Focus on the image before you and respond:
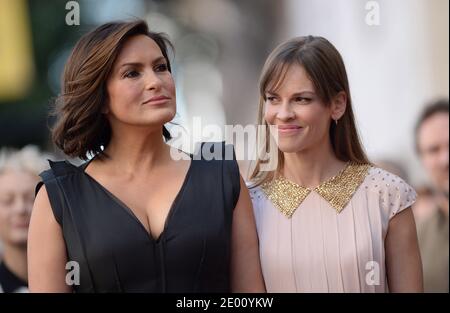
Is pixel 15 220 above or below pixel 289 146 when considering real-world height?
below

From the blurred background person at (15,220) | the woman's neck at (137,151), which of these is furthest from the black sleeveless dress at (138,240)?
the blurred background person at (15,220)

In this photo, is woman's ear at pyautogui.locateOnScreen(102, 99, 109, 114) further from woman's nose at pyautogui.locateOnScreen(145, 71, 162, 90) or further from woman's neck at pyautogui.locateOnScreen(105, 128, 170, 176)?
woman's nose at pyautogui.locateOnScreen(145, 71, 162, 90)

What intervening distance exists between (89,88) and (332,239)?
3.39 feet

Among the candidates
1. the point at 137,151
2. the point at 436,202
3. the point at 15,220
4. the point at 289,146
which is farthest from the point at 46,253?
the point at 436,202

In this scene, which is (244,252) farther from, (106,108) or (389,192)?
(106,108)

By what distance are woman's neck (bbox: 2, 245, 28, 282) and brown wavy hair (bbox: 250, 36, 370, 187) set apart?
4.90 ft

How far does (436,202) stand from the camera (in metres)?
5.15

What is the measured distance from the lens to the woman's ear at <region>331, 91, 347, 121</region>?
9.97 ft

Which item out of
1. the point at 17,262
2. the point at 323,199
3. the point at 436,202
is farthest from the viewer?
the point at 436,202

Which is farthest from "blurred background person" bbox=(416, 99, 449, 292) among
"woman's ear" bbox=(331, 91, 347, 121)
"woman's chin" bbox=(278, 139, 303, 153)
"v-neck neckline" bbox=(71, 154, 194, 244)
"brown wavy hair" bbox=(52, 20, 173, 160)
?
"brown wavy hair" bbox=(52, 20, 173, 160)

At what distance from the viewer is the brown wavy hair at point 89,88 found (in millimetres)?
2777

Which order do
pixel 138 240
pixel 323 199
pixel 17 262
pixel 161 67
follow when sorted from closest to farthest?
1. pixel 138 240
2. pixel 161 67
3. pixel 323 199
4. pixel 17 262
